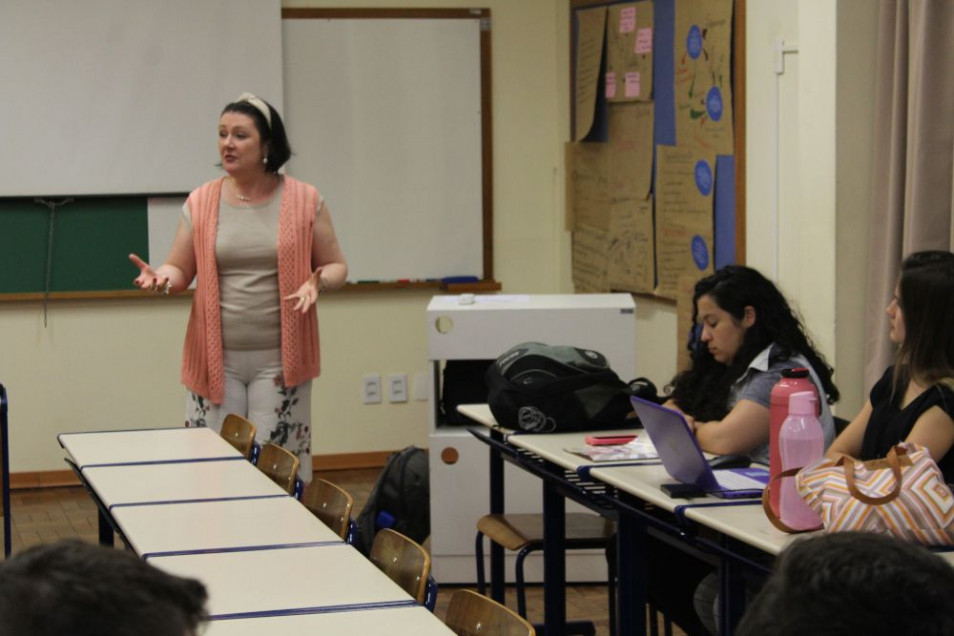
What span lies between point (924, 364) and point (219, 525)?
61.7 inches

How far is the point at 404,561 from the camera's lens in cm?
269

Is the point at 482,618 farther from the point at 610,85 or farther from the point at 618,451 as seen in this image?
the point at 610,85

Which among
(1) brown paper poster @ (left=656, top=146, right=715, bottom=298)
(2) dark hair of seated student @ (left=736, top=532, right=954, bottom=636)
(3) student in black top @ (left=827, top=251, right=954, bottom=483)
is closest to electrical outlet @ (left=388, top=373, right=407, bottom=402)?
(1) brown paper poster @ (left=656, top=146, right=715, bottom=298)

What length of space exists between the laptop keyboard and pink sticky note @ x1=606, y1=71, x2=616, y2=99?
3.49m

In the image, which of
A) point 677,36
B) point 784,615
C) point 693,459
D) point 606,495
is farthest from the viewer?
point 677,36

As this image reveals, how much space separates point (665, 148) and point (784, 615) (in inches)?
203

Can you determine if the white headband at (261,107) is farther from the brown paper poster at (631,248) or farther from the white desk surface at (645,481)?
the brown paper poster at (631,248)

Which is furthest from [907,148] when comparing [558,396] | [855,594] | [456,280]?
[855,594]

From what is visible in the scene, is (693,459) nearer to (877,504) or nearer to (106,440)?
(877,504)

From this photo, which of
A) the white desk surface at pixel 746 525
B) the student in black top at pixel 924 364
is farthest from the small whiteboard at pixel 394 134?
the white desk surface at pixel 746 525

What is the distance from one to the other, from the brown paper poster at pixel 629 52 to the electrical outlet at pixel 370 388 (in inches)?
72.1

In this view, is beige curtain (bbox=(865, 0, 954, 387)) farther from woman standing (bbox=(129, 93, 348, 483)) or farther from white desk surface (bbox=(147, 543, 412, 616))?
white desk surface (bbox=(147, 543, 412, 616))

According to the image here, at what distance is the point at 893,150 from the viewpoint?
13.9ft

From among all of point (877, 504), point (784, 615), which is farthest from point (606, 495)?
point (784, 615)
